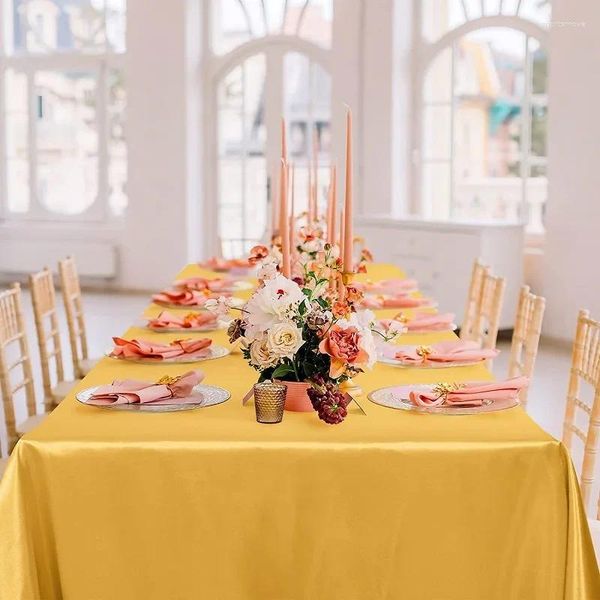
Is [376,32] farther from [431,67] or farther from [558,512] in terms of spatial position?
[558,512]

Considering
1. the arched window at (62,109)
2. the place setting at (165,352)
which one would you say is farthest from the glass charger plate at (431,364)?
the arched window at (62,109)

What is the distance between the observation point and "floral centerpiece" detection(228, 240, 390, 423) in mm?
2625

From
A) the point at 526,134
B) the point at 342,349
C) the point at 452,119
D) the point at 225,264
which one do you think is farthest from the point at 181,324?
the point at 452,119

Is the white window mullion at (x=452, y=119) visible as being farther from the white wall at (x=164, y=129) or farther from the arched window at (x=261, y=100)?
the white wall at (x=164, y=129)

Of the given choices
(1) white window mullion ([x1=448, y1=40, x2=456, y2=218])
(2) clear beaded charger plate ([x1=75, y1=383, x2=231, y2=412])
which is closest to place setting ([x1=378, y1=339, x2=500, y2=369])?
(2) clear beaded charger plate ([x1=75, y1=383, x2=231, y2=412])

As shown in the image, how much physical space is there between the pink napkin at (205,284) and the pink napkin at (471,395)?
2.46m

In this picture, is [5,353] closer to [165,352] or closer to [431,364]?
[165,352]

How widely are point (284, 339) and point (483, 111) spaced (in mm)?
7203

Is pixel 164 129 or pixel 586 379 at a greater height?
pixel 164 129

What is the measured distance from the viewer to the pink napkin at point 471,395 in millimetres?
2865

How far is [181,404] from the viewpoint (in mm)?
2895

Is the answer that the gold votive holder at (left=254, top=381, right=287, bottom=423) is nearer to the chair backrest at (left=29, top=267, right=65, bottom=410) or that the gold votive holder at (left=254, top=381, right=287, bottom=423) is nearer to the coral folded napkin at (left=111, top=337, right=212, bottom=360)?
the coral folded napkin at (left=111, top=337, right=212, bottom=360)

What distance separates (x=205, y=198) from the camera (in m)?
11.8

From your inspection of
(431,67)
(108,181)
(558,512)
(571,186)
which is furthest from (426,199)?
(558,512)
